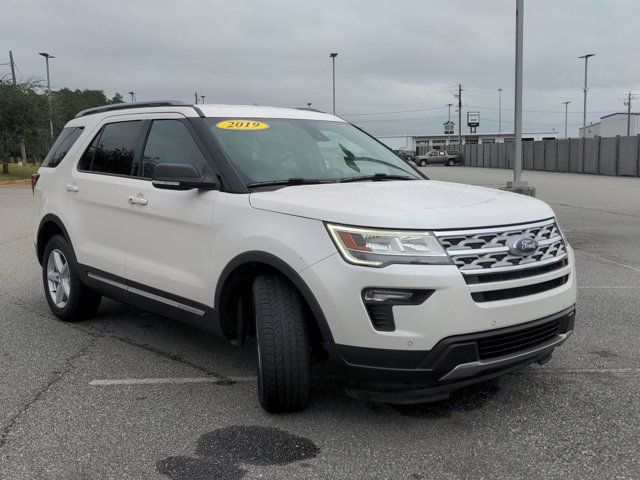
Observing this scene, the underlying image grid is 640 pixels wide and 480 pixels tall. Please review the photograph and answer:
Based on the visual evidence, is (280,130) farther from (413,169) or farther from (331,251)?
(331,251)

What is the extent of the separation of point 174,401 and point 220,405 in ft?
1.00

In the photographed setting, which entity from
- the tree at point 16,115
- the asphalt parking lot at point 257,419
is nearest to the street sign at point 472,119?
the tree at point 16,115

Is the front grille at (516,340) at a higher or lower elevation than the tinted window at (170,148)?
lower

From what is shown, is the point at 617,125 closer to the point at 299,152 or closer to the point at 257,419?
the point at 299,152

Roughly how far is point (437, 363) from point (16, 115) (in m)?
34.3

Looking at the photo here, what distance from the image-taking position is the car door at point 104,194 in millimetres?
4734

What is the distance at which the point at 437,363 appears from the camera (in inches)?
122

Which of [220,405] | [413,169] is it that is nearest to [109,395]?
[220,405]

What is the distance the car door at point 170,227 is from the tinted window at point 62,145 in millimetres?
1334

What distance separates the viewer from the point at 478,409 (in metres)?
3.71

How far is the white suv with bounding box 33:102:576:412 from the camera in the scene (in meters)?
3.10

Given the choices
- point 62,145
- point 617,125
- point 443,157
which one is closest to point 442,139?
point 617,125

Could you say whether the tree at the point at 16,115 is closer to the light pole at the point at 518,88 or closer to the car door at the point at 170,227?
the light pole at the point at 518,88

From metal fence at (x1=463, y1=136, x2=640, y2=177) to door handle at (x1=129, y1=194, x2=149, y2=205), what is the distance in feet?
116
